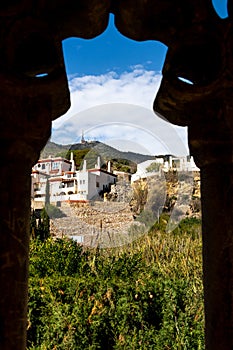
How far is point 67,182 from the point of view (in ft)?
49.8

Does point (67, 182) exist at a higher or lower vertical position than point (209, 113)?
higher

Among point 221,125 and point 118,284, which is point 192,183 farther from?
point 221,125

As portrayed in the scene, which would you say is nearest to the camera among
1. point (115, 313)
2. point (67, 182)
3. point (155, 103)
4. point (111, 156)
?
point (155, 103)

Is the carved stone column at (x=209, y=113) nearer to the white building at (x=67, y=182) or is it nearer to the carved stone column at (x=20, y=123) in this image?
the carved stone column at (x=20, y=123)

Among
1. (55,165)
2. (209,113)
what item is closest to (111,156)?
(55,165)

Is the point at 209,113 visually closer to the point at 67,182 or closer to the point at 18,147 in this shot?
the point at 18,147

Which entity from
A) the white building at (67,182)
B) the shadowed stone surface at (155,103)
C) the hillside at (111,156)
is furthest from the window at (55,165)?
the shadowed stone surface at (155,103)

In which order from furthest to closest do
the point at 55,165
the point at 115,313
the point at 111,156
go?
the point at 55,165
the point at 111,156
the point at 115,313

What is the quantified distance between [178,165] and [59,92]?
16127 millimetres

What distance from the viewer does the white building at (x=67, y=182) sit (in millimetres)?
13695

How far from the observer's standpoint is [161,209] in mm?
15555

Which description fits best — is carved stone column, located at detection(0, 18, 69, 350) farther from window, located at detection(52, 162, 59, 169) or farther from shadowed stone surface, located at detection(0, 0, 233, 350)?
window, located at detection(52, 162, 59, 169)

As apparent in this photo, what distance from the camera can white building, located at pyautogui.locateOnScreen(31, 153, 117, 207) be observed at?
1370 centimetres

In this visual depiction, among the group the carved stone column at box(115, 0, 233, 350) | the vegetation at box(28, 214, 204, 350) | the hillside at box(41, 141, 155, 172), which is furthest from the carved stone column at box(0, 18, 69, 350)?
the hillside at box(41, 141, 155, 172)
